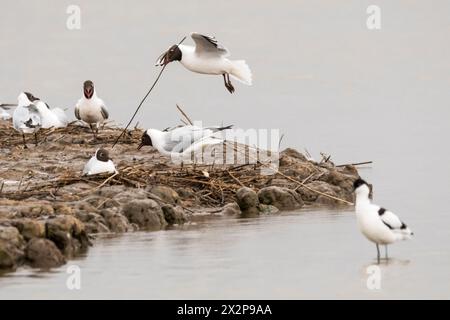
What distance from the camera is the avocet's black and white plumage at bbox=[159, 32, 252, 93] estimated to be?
17.6 meters

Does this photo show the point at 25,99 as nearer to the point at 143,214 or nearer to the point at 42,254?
the point at 143,214

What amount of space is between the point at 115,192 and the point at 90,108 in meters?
4.18

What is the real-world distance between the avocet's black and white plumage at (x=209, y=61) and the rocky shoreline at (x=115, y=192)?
49.5 inches

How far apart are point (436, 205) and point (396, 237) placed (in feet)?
16.9

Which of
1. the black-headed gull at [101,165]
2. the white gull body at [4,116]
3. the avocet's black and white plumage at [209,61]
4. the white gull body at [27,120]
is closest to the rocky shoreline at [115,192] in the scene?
the black-headed gull at [101,165]

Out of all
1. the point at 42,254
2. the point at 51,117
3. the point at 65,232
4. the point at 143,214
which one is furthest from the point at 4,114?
the point at 42,254

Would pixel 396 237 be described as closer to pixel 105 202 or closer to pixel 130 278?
pixel 130 278

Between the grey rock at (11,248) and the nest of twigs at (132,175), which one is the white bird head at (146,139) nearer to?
the nest of twigs at (132,175)

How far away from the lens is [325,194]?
1633 cm

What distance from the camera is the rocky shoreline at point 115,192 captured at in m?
12.1

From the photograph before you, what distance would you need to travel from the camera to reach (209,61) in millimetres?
17688

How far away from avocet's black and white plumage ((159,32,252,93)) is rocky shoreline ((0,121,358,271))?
1256 millimetres
